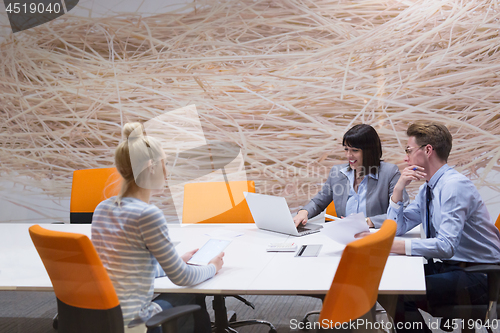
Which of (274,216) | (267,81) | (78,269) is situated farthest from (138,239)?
(267,81)

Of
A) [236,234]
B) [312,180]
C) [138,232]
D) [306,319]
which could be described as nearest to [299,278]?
[306,319]

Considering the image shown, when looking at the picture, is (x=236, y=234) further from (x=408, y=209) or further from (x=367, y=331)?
(x=367, y=331)

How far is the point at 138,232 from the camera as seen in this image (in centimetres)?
146

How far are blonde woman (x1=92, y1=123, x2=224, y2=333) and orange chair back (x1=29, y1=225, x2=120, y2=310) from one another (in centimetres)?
4

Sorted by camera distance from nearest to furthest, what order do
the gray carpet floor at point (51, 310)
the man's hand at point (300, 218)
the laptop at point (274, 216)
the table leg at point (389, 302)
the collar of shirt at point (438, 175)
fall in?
the table leg at point (389, 302)
the gray carpet floor at point (51, 310)
the collar of shirt at point (438, 175)
the laptop at point (274, 216)
the man's hand at point (300, 218)

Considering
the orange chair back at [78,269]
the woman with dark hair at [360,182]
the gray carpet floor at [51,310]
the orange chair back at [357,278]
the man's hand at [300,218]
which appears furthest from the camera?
the woman with dark hair at [360,182]

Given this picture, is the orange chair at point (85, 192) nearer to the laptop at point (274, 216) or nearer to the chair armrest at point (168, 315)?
the laptop at point (274, 216)

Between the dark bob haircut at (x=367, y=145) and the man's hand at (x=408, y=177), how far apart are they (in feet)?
1.63

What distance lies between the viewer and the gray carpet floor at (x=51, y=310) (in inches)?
68.4

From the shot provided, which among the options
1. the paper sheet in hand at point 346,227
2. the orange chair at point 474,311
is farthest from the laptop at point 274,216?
the orange chair at point 474,311

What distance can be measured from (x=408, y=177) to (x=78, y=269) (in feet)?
5.28

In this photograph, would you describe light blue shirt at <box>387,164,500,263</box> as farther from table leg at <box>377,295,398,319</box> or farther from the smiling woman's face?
the smiling woman's face

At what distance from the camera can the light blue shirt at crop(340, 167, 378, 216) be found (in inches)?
110

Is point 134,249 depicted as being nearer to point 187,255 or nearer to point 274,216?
point 187,255
